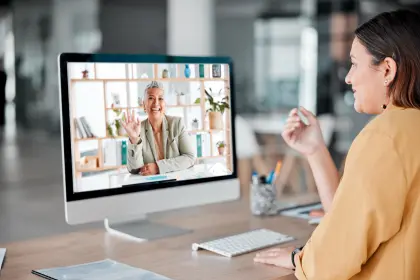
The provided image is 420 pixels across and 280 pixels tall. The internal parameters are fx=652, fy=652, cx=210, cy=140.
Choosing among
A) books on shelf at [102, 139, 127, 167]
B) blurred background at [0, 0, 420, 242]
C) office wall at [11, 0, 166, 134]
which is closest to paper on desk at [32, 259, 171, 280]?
books on shelf at [102, 139, 127, 167]

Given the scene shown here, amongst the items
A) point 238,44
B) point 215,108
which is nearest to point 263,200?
point 215,108

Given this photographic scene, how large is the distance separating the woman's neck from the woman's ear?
722 millimetres

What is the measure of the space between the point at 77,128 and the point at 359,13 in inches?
251

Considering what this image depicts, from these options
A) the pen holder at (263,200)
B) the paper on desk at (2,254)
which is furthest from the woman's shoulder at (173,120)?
the paper on desk at (2,254)

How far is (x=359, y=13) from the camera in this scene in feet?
25.2

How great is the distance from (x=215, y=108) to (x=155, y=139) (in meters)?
0.28

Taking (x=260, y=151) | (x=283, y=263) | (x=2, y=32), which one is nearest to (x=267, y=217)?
(x=283, y=263)

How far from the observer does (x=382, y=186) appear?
138cm

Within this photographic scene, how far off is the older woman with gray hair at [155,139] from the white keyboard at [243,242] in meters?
0.29

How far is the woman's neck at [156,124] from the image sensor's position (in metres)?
1.97

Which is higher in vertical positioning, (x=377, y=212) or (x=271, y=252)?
(x=377, y=212)

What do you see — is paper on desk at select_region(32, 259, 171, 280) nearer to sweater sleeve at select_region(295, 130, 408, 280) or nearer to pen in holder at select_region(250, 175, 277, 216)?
sweater sleeve at select_region(295, 130, 408, 280)

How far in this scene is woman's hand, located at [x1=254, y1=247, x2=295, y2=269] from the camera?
5.48 ft

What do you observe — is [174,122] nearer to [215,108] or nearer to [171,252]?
[215,108]
